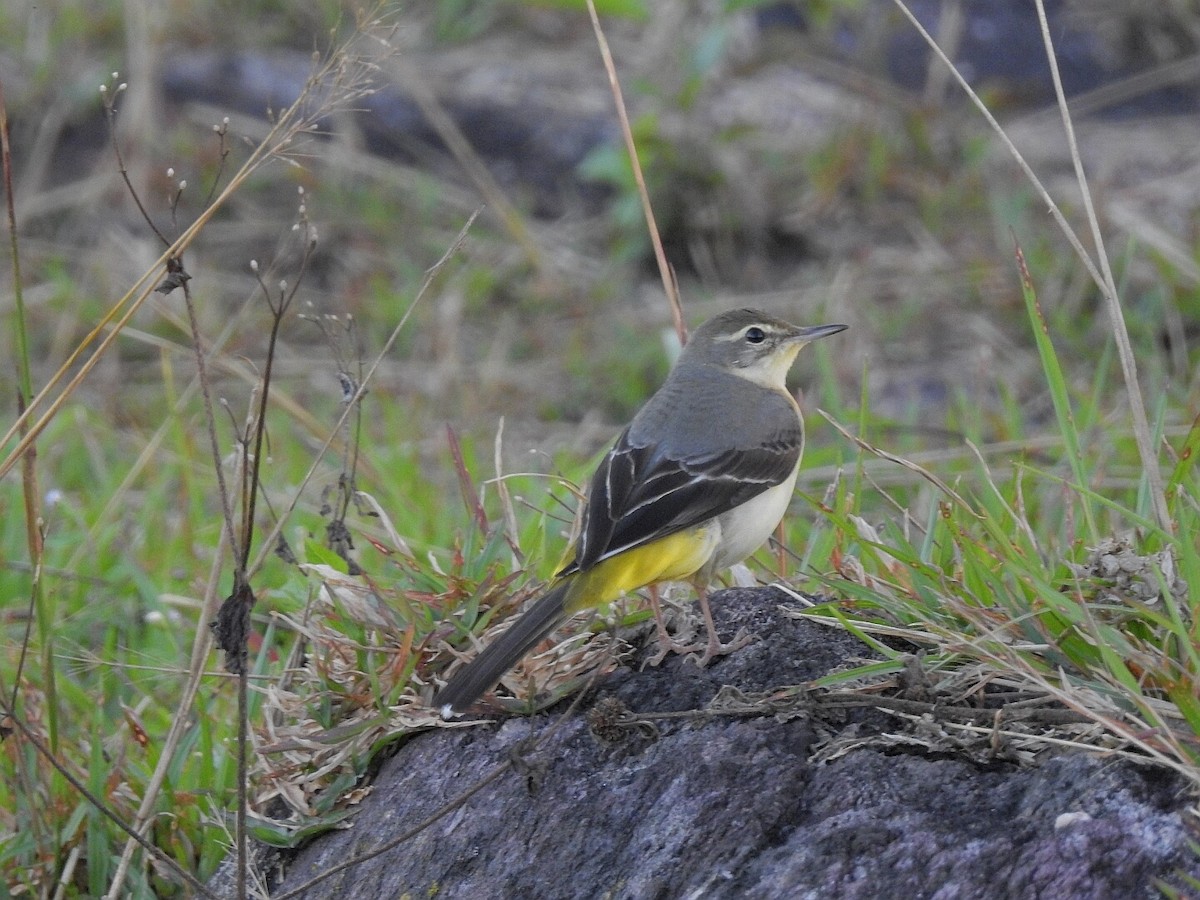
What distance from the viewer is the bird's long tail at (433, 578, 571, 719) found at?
3242 millimetres

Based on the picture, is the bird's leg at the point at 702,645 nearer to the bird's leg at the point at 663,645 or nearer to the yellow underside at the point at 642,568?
the bird's leg at the point at 663,645

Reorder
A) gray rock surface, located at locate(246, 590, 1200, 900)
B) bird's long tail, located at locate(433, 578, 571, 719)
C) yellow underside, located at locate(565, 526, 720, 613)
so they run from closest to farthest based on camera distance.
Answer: gray rock surface, located at locate(246, 590, 1200, 900)
bird's long tail, located at locate(433, 578, 571, 719)
yellow underside, located at locate(565, 526, 720, 613)

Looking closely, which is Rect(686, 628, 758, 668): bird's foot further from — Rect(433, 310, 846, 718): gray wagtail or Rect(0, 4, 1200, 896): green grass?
Rect(0, 4, 1200, 896): green grass

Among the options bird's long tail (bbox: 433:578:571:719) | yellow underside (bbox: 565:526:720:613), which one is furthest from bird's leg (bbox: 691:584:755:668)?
bird's long tail (bbox: 433:578:571:719)

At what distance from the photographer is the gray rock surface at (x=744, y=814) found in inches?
102

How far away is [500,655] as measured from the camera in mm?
3273

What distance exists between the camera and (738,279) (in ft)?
28.1

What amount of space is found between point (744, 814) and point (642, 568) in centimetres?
94

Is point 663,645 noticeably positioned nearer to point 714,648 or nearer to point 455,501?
point 714,648

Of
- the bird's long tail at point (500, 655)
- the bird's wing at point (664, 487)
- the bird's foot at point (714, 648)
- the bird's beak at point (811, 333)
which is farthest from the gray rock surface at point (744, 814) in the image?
the bird's beak at point (811, 333)

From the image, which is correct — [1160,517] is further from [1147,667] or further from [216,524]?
[216,524]

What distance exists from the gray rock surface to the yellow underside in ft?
0.69

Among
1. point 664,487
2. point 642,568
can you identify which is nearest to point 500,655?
point 642,568

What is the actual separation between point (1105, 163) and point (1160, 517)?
618 centimetres
